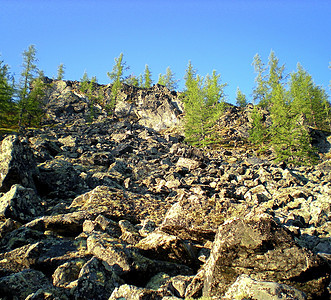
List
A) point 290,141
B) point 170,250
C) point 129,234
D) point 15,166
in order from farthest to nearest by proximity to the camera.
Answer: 1. point 290,141
2. point 15,166
3. point 129,234
4. point 170,250

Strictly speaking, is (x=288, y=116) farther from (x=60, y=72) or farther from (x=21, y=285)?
(x=60, y=72)

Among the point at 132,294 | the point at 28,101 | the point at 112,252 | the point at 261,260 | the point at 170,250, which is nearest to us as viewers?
the point at 132,294

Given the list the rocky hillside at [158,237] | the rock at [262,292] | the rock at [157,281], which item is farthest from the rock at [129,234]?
the rock at [262,292]

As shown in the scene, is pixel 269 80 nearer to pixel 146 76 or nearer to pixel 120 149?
pixel 146 76

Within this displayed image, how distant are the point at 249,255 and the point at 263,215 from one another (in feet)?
3.22

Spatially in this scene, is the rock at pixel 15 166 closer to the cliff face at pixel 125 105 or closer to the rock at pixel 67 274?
the rock at pixel 67 274

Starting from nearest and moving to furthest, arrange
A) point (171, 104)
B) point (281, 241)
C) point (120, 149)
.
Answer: point (281, 241), point (120, 149), point (171, 104)

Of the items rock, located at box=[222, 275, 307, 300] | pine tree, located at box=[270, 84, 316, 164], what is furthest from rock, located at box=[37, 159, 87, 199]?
pine tree, located at box=[270, 84, 316, 164]

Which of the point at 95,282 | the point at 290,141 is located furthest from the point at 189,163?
the point at 290,141

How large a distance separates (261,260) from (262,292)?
4.63 ft

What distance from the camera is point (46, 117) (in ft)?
251

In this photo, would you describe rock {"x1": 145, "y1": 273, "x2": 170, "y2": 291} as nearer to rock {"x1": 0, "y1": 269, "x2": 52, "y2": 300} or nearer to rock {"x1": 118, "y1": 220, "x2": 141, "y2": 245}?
rock {"x1": 118, "y1": 220, "x2": 141, "y2": 245}

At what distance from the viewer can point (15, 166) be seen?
41.0 feet


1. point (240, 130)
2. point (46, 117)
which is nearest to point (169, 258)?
point (240, 130)
